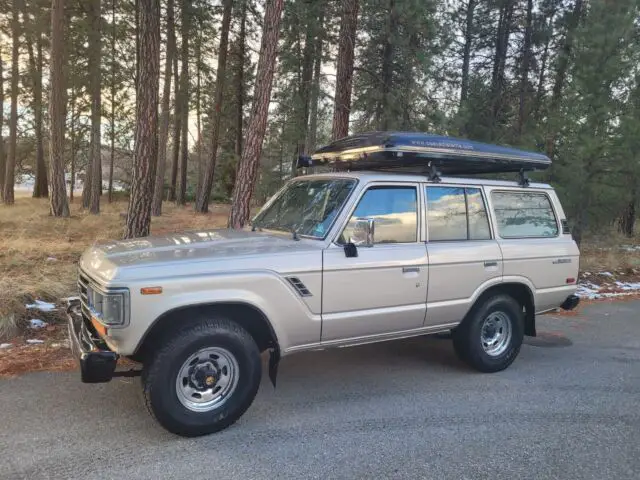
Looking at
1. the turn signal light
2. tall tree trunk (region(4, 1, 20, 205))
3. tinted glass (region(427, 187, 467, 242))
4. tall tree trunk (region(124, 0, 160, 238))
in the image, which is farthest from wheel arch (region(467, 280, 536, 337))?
tall tree trunk (region(4, 1, 20, 205))

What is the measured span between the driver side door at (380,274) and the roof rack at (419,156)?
331 mm

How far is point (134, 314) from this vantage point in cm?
338

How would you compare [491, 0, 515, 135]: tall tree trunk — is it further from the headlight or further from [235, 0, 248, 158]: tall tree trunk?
the headlight

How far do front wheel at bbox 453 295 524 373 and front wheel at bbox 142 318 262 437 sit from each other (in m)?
2.36

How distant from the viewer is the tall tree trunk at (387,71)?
12.2 metres

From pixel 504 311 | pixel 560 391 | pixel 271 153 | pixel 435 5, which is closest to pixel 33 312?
pixel 504 311

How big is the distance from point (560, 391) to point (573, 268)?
1.61 metres

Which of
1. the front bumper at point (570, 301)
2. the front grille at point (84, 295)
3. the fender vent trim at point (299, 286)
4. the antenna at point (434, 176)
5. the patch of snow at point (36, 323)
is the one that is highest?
the antenna at point (434, 176)

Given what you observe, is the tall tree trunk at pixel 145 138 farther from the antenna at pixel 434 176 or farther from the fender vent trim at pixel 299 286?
the fender vent trim at pixel 299 286

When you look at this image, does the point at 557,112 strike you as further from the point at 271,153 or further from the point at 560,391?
the point at 271,153

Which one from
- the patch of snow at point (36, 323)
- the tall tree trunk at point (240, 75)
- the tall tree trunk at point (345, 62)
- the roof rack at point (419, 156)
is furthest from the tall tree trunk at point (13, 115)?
the roof rack at point (419, 156)

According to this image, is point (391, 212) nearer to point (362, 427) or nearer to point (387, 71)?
point (362, 427)

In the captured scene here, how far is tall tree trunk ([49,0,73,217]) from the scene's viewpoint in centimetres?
1373

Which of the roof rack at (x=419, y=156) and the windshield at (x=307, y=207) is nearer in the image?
the windshield at (x=307, y=207)
